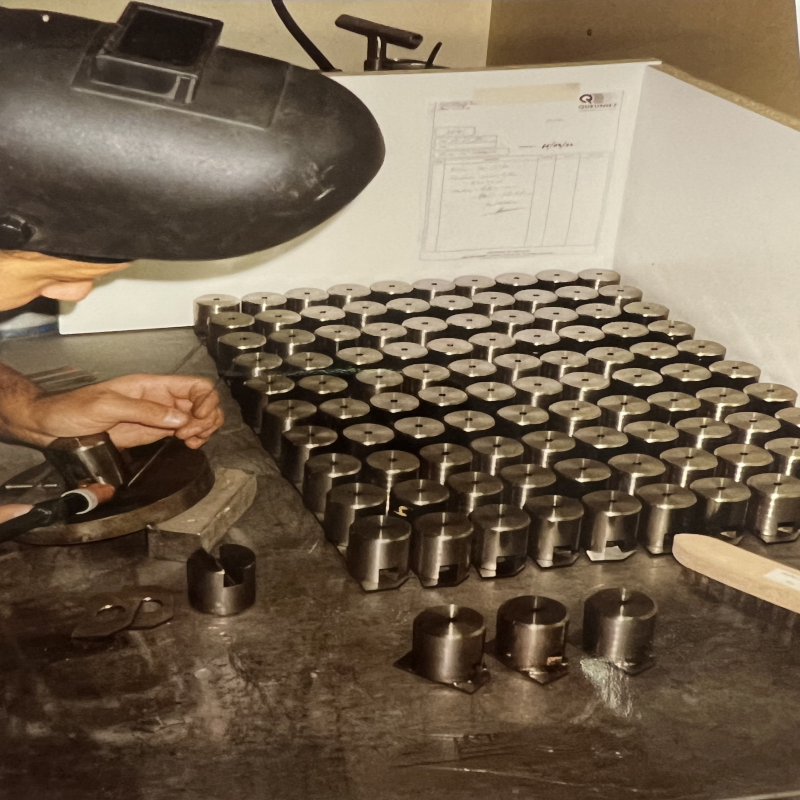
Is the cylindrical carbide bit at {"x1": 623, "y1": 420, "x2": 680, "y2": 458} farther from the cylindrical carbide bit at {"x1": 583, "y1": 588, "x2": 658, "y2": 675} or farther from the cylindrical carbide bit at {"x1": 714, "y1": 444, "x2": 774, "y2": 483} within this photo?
the cylindrical carbide bit at {"x1": 583, "y1": 588, "x2": 658, "y2": 675}

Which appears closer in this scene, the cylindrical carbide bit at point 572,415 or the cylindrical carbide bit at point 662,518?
the cylindrical carbide bit at point 662,518

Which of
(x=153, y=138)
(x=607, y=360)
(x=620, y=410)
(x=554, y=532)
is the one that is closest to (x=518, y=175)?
(x=607, y=360)

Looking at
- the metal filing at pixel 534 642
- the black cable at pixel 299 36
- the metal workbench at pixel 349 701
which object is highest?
the black cable at pixel 299 36

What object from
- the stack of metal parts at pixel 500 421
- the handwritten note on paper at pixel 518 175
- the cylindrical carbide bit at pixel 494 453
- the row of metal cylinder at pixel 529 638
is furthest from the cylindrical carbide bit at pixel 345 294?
A: the row of metal cylinder at pixel 529 638

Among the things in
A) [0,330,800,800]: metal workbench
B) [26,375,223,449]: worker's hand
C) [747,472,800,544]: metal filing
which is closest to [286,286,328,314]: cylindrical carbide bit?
[26,375,223,449]: worker's hand

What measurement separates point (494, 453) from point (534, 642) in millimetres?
269

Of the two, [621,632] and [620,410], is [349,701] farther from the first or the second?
[620,410]

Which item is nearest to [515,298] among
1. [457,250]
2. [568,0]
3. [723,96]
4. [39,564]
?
[457,250]

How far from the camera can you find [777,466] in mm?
→ 1130

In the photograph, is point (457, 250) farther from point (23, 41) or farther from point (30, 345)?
point (23, 41)

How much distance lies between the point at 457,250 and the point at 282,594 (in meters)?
0.69

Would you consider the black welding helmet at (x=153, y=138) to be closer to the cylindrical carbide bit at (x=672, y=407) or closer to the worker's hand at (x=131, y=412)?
the worker's hand at (x=131, y=412)

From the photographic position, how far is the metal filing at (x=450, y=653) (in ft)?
2.70

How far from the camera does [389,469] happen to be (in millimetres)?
1034
